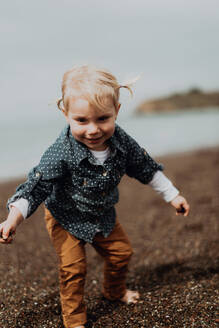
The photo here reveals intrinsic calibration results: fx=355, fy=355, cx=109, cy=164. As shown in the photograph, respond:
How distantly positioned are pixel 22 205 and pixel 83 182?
43 cm

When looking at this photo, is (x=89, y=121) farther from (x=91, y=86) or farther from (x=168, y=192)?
(x=168, y=192)

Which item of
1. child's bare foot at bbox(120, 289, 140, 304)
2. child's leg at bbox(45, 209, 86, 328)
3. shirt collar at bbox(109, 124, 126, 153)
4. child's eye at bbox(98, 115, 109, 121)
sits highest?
child's eye at bbox(98, 115, 109, 121)

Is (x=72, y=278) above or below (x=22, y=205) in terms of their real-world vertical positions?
below

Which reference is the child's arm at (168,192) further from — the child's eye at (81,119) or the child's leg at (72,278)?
the child's eye at (81,119)

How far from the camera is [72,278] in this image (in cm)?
256

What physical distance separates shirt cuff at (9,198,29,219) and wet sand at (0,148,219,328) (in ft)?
2.86

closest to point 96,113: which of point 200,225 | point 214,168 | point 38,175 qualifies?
point 38,175

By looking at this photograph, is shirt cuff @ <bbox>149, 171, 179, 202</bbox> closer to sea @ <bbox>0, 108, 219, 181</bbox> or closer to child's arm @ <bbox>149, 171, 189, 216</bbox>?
child's arm @ <bbox>149, 171, 189, 216</bbox>

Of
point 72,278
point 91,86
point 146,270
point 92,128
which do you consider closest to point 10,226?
point 72,278

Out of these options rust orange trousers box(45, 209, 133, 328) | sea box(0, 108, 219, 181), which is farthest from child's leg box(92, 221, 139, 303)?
sea box(0, 108, 219, 181)

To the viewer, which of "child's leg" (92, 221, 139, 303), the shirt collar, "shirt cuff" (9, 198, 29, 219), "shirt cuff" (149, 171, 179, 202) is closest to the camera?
"shirt cuff" (9, 198, 29, 219)

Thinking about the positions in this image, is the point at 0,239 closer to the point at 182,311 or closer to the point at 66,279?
the point at 66,279

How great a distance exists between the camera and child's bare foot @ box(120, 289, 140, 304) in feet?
9.47

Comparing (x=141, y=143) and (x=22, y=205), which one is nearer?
(x=22, y=205)
